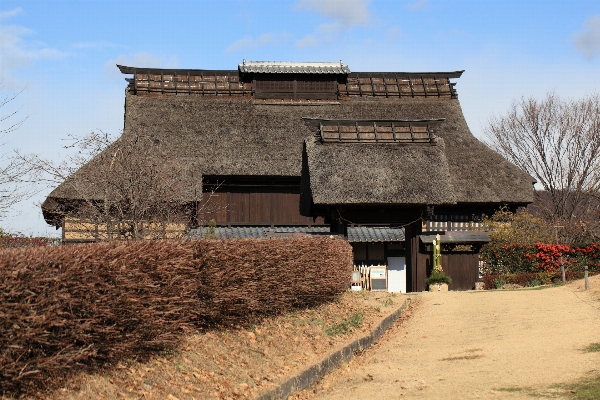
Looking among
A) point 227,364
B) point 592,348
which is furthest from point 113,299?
point 592,348

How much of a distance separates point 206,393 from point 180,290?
1.64 metres

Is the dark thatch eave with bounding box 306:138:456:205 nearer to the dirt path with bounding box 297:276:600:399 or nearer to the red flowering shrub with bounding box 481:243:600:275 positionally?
the red flowering shrub with bounding box 481:243:600:275

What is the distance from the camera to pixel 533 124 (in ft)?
156

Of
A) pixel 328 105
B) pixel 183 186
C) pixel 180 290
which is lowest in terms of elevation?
pixel 180 290

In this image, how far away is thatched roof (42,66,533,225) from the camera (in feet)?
90.5

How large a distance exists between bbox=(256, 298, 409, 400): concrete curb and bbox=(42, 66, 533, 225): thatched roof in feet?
33.8

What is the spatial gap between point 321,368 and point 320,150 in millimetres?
15909

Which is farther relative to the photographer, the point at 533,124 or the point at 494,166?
the point at 533,124

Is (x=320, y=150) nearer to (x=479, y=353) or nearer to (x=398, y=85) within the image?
(x=398, y=85)

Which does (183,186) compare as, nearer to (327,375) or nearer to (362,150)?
(362,150)

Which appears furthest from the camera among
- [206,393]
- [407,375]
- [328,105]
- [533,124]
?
[533,124]

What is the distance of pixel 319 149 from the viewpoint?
27938mm

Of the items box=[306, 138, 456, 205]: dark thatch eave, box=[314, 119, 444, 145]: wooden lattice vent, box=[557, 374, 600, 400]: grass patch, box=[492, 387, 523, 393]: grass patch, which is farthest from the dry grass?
box=[314, 119, 444, 145]: wooden lattice vent

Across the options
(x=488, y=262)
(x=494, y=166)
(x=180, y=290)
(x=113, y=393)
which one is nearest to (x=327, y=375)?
(x=180, y=290)
